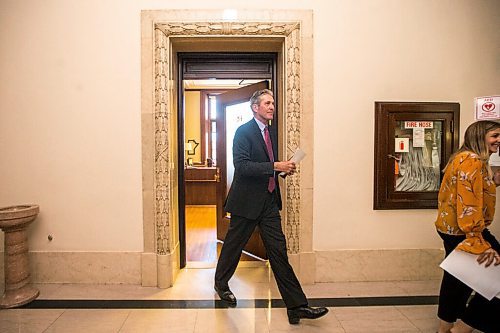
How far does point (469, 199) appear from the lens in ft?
7.22

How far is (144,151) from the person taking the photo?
3.67m

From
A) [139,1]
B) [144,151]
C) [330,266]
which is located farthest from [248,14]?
[330,266]

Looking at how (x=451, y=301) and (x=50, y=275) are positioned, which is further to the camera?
(x=50, y=275)

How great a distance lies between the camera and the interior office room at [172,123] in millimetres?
3641

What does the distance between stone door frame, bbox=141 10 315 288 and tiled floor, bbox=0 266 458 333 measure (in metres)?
0.30

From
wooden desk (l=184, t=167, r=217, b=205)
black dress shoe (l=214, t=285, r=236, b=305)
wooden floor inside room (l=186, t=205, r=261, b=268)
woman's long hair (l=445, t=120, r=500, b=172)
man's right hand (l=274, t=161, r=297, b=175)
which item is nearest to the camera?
woman's long hair (l=445, t=120, r=500, b=172)

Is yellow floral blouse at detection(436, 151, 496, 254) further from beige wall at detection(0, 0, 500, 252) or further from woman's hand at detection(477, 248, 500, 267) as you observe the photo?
beige wall at detection(0, 0, 500, 252)

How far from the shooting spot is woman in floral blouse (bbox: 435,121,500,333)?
219cm

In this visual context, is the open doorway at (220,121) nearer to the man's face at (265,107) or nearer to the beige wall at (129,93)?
the beige wall at (129,93)

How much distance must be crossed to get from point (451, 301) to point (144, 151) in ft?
9.61

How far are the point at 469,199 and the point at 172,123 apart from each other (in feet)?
9.22

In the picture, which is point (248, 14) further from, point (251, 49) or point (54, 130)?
point (54, 130)

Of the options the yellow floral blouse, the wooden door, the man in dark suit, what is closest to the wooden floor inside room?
the wooden door

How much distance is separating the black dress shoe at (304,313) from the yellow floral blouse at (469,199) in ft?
3.69
